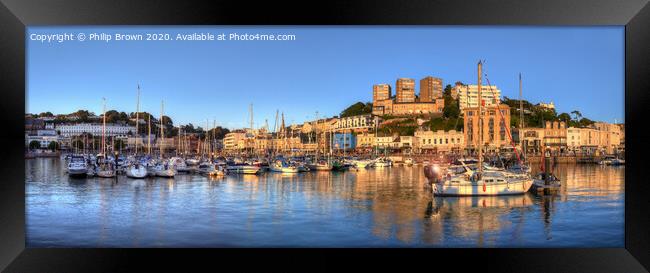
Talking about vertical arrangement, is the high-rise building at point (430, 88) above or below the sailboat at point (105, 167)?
above

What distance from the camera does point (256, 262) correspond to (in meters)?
5.86

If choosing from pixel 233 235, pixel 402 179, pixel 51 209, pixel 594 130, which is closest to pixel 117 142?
pixel 51 209

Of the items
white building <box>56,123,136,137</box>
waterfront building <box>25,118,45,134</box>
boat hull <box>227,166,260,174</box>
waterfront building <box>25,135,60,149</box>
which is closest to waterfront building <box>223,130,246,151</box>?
boat hull <box>227,166,260,174</box>

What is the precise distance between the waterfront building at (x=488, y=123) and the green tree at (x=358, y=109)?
2.20m

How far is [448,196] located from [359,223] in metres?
4.02

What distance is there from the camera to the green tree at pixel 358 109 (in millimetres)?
9445

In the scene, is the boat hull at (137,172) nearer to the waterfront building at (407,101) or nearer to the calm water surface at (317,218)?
the calm water surface at (317,218)

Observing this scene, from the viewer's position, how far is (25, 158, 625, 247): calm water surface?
6844 mm

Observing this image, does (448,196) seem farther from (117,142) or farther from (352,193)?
(117,142)

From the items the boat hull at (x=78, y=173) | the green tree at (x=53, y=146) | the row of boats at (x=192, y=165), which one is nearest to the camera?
the green tree at (x=53, y=146)

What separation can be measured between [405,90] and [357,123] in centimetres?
193

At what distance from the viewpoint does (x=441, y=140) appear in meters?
11.3

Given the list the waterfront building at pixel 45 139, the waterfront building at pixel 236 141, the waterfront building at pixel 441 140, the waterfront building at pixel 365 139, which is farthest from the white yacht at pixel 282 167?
the waterfront building at pixel 45 139
